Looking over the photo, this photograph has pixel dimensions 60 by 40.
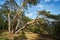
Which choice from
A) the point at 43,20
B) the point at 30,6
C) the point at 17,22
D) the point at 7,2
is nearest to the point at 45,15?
the point at 43,20

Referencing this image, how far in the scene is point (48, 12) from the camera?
86.8ft

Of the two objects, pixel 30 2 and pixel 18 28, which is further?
pixel 18 28

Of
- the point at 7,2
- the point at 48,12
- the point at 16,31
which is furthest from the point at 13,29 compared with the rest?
the point at 48,12

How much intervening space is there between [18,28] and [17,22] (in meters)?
1.71

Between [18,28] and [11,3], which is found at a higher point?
[11,3]

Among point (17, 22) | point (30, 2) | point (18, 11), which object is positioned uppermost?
point (30, 2)

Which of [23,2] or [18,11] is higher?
[23,2]

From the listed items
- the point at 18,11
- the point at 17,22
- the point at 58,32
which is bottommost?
the point at 58,32

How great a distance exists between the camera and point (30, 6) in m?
27.2

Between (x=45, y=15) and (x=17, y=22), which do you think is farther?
(x=17, y=22)

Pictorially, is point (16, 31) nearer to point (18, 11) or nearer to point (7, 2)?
point (18, 11)

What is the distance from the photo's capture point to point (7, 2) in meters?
26.5

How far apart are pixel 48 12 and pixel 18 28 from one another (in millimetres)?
7062

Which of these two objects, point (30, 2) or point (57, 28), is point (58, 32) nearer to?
point (57, 28)
